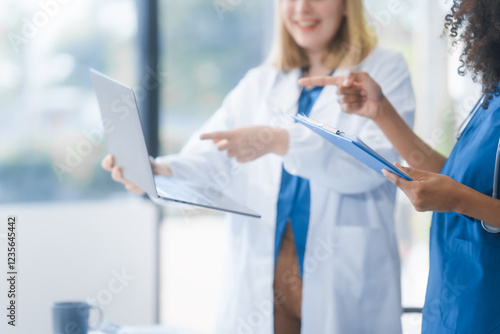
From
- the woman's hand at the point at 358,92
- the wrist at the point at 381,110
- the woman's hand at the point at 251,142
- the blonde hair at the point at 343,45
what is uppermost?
the blonde hair at the point at 343,45

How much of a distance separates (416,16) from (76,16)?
1.78 meters

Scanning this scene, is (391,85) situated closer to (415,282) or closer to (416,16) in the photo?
(416,16)

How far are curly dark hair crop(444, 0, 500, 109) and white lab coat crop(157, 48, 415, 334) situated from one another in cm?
42

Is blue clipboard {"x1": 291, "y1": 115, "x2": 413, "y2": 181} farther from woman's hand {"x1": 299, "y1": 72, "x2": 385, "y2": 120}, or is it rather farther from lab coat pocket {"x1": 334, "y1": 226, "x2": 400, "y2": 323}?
lab coat pocket {"x1": 334, "y1": 226, "x2": 400, "y2": 323}

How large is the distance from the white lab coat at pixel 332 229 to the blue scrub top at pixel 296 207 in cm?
2

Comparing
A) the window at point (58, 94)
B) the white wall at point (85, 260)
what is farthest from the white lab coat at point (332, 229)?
the window at point (58, 94)

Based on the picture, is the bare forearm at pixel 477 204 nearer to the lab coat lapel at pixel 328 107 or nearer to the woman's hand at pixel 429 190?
the woman's hand at pixel 429 190

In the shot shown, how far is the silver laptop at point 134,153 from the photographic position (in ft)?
3.96

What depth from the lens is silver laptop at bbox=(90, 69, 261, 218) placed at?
121cm

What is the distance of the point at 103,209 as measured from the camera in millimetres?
2084

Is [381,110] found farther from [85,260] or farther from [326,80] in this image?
[85,260]

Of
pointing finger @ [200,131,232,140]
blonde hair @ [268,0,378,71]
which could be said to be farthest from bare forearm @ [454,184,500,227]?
blonde hair @ [268,0,378,71]

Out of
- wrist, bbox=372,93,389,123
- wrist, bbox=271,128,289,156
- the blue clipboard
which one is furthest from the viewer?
wrist, bbox=271,128,289,156

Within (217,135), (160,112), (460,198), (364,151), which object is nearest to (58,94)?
(160,112)
